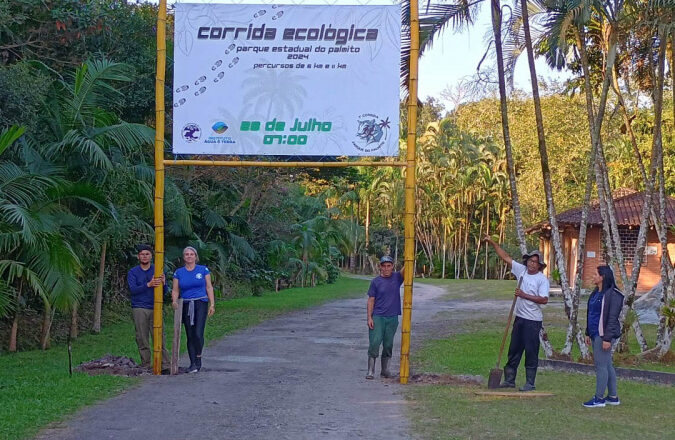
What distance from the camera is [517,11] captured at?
14.4 metres

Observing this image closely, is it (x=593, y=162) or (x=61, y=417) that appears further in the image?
(x=593, y=162)

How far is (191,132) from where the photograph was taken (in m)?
11.7

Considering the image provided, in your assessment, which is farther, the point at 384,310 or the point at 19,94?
the point at 19,94

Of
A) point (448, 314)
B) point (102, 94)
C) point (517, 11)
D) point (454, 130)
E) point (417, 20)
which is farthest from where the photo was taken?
point (454, 130)

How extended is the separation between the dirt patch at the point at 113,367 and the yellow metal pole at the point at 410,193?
3496 millimetres

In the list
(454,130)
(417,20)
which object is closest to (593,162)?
(417,20)

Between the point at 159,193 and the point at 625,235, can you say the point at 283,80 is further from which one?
the point at 625,235

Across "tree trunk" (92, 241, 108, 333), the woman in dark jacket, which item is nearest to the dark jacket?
the woman in dark jacket

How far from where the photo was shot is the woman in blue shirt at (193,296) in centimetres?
1189

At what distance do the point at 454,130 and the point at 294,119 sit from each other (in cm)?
4790

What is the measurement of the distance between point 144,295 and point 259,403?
10.3ft

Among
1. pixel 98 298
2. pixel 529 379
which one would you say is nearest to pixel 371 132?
pixel 529 379

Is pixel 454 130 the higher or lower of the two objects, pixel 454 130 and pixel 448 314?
the higher

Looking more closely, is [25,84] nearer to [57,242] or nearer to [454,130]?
[57,242]
